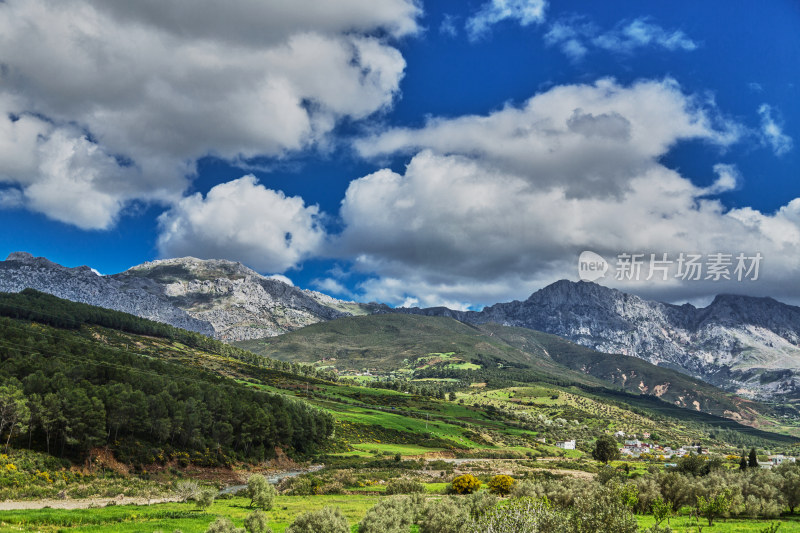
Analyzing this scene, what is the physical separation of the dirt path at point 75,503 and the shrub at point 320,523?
113 ft

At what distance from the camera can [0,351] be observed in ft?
316

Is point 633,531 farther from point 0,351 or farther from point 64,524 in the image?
point 0,351

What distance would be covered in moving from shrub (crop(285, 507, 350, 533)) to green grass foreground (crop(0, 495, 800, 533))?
11.8 meters

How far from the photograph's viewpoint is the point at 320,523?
2944 centimetres

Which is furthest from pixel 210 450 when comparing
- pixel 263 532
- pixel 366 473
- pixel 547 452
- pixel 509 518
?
pixel 547 452

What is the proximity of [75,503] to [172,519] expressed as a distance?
18.2 m

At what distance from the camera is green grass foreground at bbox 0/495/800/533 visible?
3797cm

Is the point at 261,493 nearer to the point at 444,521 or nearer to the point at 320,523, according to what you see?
the point at 444,521

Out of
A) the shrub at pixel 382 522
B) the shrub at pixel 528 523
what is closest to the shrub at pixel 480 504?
the shrub at pixel 382 522

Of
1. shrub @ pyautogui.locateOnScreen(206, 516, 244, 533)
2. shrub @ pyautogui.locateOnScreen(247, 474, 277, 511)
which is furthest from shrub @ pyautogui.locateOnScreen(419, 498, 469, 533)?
Result: shrub @ pyautogui.locateOnScreen(247, 474, 277, 511)

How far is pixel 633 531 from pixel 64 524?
1728 inches

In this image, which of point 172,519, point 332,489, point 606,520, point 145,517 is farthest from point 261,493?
point 606,520

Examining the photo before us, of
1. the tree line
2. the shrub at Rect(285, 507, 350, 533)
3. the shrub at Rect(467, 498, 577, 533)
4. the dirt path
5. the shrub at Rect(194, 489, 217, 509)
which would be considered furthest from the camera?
the tree line

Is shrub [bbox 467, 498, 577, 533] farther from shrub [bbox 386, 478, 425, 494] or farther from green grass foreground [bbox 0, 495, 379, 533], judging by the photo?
shrub [bbox 386, 478, 425, 494]
